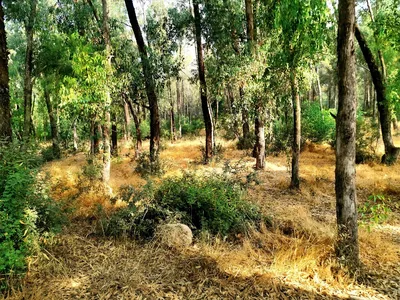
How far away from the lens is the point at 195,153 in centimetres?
1595

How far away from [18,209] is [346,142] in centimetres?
440

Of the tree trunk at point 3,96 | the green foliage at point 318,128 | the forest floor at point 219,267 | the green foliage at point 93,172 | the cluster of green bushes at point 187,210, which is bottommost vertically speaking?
the forest floor at point 219,267

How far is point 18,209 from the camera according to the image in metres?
3.64

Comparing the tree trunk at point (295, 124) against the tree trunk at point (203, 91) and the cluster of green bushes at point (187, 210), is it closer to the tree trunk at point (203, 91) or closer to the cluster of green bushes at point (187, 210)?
the cluster of green bushes at point (187, 210)

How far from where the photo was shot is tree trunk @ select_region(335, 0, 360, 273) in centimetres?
379

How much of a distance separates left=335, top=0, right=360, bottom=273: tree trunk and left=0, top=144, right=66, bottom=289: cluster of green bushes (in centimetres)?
418

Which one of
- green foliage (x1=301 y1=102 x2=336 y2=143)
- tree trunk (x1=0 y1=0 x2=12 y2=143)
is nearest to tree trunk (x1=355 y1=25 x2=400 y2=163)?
green foliage (x1=301 y1=102 x2=336 y2=143)

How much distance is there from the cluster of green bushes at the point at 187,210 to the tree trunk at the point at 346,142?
1.74m

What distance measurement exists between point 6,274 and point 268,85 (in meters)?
7.98

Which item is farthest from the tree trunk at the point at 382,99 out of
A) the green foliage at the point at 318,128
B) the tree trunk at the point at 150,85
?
the tree trunk at the point at 150,85

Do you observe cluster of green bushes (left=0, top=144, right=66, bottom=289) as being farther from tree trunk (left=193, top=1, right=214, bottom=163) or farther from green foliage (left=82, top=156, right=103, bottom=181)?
tree trunk (left=193, top=1, right=214, bottom=163)

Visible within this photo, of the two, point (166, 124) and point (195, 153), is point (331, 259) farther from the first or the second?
point (166, 124)

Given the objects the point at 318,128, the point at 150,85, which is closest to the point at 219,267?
the point at 150,85

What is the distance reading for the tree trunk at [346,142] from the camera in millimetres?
3795
